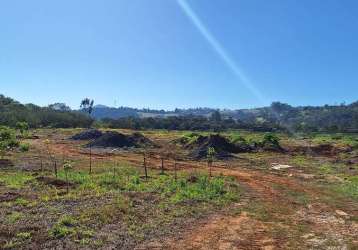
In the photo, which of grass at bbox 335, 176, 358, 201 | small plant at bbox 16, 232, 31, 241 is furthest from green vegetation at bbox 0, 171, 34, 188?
grass at bbox 335, 176, 358, 201

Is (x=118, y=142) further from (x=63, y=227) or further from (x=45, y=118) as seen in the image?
(x=45, y=118)

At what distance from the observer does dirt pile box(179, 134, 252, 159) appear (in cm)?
6506

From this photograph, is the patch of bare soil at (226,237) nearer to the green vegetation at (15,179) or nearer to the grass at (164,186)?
the grass at (164,186)

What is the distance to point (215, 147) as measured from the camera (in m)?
68.0

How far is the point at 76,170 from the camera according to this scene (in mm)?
42844

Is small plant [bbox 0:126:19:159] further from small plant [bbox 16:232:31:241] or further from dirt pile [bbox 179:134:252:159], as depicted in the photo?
small plant [bbox 16:232:31:241]

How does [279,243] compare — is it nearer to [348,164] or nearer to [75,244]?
[75,244]

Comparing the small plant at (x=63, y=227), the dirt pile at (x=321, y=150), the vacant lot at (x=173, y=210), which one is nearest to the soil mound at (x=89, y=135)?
the dirt pile at (x=321, y=150)

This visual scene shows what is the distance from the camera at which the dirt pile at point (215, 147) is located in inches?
2562

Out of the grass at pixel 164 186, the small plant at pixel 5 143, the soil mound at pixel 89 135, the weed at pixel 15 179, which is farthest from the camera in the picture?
the soil mound at pixel 89 135

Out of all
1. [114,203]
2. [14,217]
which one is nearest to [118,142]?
[114,203]

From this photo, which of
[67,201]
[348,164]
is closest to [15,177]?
[67,201]

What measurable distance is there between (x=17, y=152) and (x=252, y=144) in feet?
121

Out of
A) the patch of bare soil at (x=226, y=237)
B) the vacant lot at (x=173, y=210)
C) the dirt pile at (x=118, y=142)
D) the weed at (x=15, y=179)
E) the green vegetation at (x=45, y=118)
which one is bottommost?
the patch of bare soil at (x=226, y=237)
